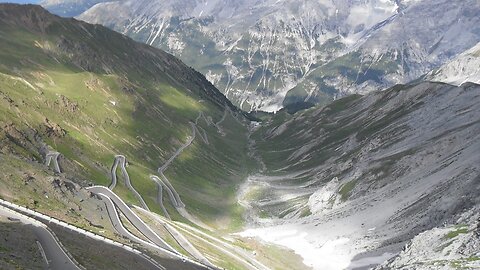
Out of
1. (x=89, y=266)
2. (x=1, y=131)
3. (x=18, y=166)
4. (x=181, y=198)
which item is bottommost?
(x=89, y=266)

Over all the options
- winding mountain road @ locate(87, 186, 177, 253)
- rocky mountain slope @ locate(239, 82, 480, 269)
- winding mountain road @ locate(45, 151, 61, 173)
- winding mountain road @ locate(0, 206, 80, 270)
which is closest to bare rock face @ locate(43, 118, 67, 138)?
winding mountain road @ locate(45, 151, 61, 173)

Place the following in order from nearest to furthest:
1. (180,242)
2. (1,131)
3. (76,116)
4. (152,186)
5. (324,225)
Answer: (180,242) < (1,131) < (324,225) < (152,186) < (76,116)

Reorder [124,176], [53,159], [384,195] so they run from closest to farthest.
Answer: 1. [53,159]
2. [384,195]
3. [124,176]

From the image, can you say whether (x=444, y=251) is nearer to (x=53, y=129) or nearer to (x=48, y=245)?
(x=48, y=245)

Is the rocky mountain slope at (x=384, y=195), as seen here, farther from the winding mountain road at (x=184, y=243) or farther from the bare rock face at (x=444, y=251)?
the winding mountain road at (x=184, y=243)

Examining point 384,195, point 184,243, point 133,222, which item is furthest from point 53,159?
point 384,195

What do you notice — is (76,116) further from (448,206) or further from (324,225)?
(448,206)

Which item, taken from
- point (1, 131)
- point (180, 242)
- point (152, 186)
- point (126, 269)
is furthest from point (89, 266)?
point (152, 186)

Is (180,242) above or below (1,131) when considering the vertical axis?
below

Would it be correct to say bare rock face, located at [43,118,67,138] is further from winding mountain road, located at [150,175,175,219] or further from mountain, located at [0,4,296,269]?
winding mountain road, located at [150,175,175,219]
